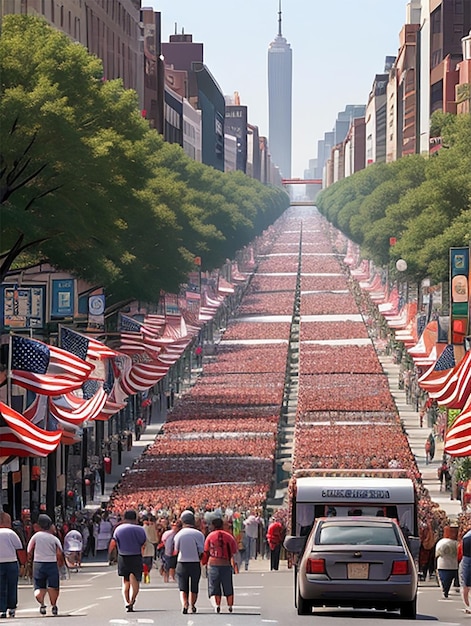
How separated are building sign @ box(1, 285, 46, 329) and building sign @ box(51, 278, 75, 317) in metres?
0.93

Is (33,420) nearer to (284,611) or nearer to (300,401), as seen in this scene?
(284,611)

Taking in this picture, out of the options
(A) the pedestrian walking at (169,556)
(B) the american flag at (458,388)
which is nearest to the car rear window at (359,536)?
(A) the pedestrian walking at (169,556)

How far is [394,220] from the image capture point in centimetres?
12006

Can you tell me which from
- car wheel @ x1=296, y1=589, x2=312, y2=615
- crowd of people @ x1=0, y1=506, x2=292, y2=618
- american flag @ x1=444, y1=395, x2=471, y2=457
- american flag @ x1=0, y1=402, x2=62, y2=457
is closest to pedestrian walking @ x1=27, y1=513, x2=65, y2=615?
crowd of people @ x1=0, y1=506, x2=292, y2=618

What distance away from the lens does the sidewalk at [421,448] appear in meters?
53.2

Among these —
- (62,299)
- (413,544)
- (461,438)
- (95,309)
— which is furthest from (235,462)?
(413,544)

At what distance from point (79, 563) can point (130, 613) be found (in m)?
14.3

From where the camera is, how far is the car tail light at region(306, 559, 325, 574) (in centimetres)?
2214

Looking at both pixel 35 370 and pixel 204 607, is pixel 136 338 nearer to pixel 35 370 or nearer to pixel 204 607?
pixel 35 370

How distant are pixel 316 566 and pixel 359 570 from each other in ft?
1.77

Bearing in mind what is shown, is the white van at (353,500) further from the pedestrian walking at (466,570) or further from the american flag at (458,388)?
the american flag at (458,388)

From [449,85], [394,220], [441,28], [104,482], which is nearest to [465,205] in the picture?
[104,482]

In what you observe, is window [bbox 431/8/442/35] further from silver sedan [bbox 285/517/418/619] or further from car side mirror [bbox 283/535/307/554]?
silver sedan [bbox 285/517/418/619]

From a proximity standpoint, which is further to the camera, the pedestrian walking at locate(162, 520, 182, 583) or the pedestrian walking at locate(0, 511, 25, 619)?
the pedestrian walking at locate(162, 520, 182, 583)
